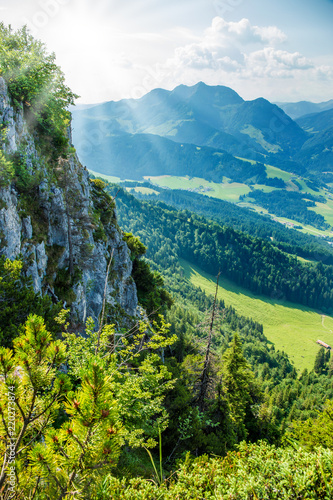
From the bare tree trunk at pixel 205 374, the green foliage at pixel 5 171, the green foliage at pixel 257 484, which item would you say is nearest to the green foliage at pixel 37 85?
the green foliage at pixel 5 171

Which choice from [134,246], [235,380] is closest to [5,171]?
[134,246]

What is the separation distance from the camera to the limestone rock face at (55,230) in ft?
62.4

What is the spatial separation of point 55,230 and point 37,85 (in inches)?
491

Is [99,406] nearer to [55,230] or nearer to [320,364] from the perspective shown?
[55,230]

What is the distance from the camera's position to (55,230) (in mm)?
24875

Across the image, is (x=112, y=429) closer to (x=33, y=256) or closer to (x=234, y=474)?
(x=234, y=474)

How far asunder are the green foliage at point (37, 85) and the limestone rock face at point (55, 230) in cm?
176

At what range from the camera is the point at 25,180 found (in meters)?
21.0

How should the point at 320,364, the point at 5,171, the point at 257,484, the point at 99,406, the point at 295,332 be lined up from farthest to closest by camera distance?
the point at 295,332, the point at 320,364, the point at 5,171, the point at 257,484, the point at 99,406

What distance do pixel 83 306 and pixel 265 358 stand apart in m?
133

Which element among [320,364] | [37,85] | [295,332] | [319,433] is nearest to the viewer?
[319,433]

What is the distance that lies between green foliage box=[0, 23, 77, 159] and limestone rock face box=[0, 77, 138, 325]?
176 cm

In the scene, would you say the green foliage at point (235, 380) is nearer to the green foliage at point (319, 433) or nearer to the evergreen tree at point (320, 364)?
the green foliage at point (319, 433)

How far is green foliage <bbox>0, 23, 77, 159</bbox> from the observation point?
2145cm
